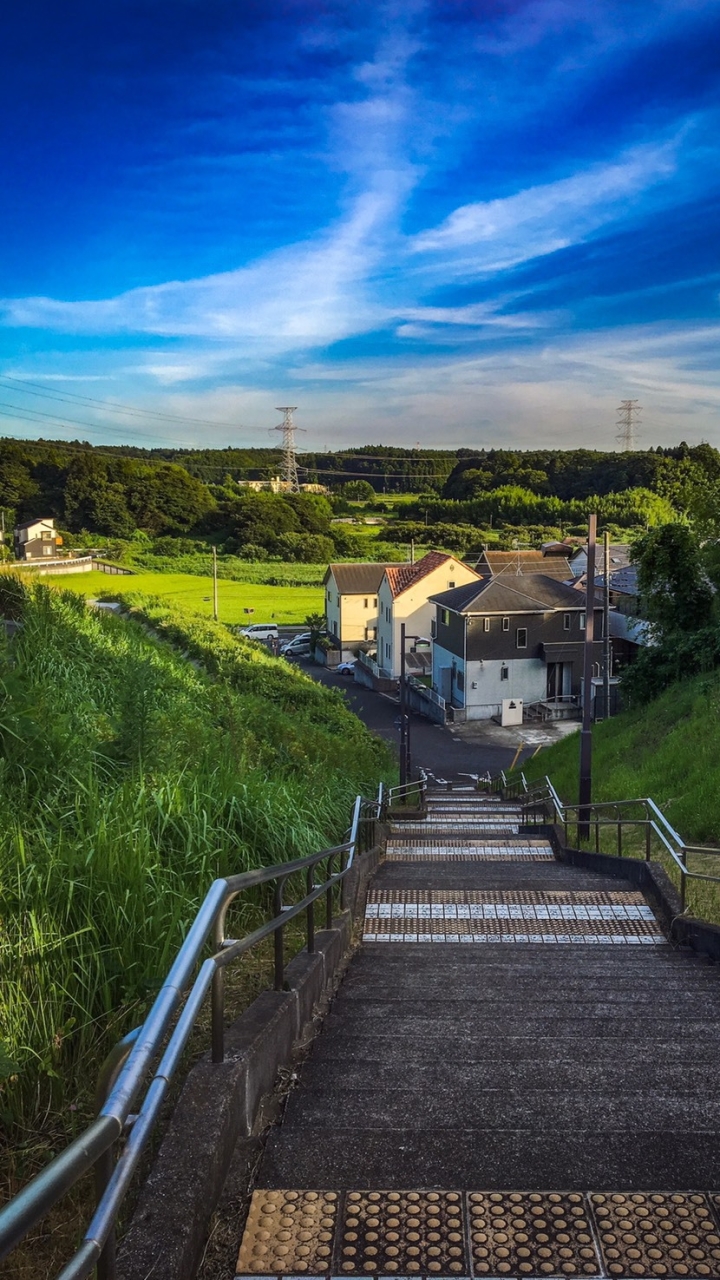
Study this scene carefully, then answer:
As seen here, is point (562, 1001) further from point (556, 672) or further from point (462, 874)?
point (556, 672)

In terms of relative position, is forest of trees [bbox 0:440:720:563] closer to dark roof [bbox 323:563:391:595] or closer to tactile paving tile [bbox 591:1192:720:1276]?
dark roof [bbox 323:563:391:595]

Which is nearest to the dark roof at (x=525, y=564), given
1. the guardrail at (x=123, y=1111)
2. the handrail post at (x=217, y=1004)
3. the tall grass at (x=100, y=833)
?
the tall grass at (x=100, y=833)

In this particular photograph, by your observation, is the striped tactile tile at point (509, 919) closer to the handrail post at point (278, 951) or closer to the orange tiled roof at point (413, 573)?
the handrail post at point (278, 951)

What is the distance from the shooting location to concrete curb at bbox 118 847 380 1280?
2.01 m

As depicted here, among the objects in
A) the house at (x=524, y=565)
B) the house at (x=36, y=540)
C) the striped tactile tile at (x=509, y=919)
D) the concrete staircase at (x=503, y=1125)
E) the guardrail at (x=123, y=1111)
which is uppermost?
the house at (x=36, y=540)

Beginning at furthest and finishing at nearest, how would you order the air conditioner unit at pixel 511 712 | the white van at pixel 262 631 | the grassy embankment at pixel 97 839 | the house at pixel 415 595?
the white van at pixel 262 631, the house at pixel 415 595, the air conditioner unit at pixel 511 712, the grassy embankment at pixel 97 839

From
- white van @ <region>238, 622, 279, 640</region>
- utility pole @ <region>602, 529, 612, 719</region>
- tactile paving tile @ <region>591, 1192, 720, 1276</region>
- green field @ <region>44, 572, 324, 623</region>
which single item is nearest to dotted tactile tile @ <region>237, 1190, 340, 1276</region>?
tactile paving tile @ <region>591, 1192, 720, 1276</region>

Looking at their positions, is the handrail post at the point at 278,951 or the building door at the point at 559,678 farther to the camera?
the building door at the point at 559,678

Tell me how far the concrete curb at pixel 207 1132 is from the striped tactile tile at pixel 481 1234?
0.17 meters

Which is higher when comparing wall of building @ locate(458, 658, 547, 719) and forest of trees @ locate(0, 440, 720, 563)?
forest of trees @ locate(0, 440, 720, 563)

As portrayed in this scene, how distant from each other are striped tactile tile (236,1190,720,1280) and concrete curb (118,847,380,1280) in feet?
0.56

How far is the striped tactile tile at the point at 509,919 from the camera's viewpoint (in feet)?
21.7

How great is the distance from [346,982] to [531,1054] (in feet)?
5.29

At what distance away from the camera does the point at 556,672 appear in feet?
132
